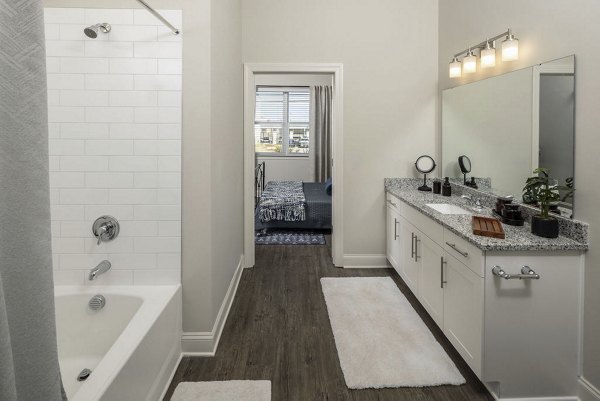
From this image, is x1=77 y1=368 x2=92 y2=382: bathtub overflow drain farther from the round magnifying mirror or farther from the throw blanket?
the throw blanket

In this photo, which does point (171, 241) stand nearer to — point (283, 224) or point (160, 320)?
point (160, 320)

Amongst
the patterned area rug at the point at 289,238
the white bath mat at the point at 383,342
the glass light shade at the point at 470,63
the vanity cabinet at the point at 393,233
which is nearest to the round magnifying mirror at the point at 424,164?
the vanity cabinet at the point at 393,233

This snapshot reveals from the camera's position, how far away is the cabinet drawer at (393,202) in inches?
138

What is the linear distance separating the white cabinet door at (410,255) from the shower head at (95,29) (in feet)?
8.08

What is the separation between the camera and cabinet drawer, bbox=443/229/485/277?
1863 millimetres

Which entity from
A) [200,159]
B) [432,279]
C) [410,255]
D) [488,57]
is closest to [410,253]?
[410,255]

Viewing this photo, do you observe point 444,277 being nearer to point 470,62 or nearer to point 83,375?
point 470,62

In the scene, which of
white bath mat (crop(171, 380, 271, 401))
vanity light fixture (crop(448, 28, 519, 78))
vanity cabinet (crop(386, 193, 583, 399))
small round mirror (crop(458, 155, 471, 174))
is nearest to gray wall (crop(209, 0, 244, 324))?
white bath mat (crop(171, 380, 271, 401))

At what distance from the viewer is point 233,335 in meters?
2.56

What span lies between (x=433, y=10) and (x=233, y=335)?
3648mm

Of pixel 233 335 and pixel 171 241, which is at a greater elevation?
pixel 171 241

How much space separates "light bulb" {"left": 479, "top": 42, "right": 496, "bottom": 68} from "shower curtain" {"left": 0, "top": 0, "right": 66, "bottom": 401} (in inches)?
113

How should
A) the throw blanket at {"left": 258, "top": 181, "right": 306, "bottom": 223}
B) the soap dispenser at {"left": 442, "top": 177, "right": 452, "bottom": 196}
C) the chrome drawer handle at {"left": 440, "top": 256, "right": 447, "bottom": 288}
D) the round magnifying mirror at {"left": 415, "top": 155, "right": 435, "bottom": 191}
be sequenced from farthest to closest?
the throw blanket at {"left": 258, "top": 181, "right": 306, "bottom": 223} < the round magnifying mirror at {"left": 415, "top": 155, "right": 435, "bottom": 191} < the soap dispenser at {"left": 442, "top": 177, "right": 452, "bottom": 196} < the chrome drawer handle at {"left": 440, "top": 256, "right": 447, "bottom": 288}

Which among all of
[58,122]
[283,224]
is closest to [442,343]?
[58,122]
